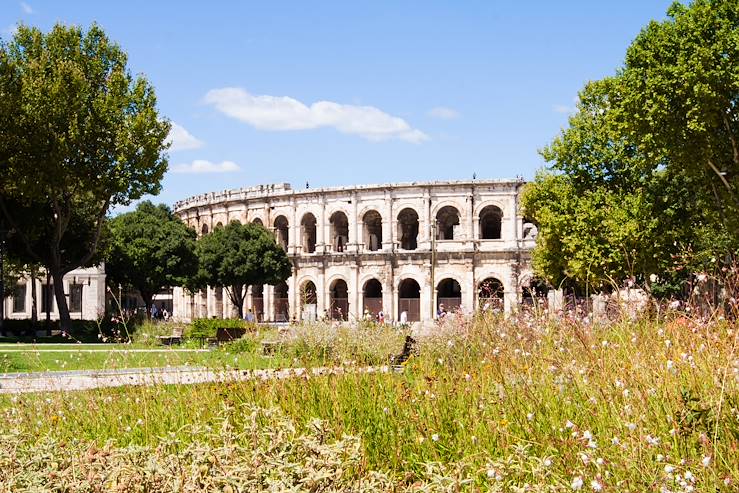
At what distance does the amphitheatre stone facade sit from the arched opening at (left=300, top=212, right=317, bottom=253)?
65 mm

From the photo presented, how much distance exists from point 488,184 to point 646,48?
23569 millimetres

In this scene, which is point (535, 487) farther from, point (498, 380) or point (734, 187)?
point (734, 187)

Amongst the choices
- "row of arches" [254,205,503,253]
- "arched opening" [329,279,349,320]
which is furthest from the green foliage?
"arched opening" [329,279,349,320]

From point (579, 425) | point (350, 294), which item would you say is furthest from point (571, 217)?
point (579, 425)

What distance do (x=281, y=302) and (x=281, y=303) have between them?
7 cm

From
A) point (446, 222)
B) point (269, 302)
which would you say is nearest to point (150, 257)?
point (269, 302)

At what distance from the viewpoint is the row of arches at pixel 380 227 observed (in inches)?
1919

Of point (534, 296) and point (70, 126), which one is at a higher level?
point (70, 126)

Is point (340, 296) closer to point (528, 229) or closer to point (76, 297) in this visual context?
point (528, 229)

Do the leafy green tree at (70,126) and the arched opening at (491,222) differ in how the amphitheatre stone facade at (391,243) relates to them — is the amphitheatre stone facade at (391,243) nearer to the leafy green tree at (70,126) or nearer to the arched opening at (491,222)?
the arched opening at (491,222)

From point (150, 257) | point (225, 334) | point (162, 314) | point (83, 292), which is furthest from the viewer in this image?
point (162, 314)

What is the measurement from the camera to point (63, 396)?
8.30 metres

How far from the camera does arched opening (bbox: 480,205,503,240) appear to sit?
47.6 m

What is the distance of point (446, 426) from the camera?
5918mm
